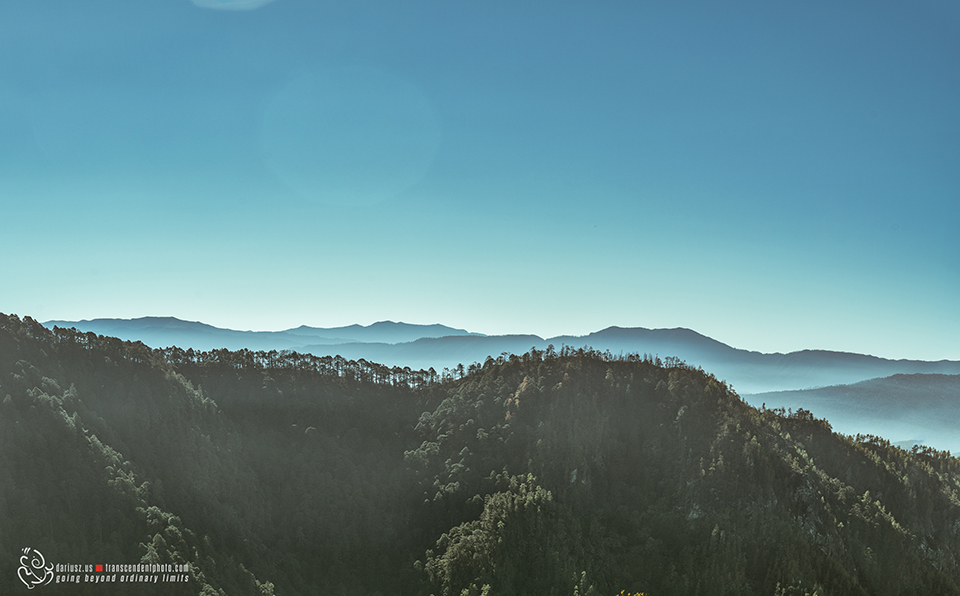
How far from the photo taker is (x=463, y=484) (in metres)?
154

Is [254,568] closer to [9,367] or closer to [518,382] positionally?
[9,367]

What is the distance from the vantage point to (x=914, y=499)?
158 m

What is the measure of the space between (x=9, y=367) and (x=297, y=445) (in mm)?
73036

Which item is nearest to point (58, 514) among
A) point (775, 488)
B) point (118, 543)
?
point (118, 543)

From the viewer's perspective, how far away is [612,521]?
486ft

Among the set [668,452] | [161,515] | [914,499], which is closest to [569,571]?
[668,452]

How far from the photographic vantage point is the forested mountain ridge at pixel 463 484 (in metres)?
126

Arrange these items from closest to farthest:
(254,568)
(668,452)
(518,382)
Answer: (254,568) → (668,452) → (518,382)

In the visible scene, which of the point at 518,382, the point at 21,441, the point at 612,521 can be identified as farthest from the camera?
the point at 518,382

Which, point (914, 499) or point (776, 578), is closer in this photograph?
point (776, 578)

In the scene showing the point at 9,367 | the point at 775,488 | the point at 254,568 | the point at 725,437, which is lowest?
the point at 254,568

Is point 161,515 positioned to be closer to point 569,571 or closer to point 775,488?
point 569,571

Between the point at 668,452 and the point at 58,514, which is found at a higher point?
the point at 668,452

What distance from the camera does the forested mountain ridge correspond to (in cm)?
12588
